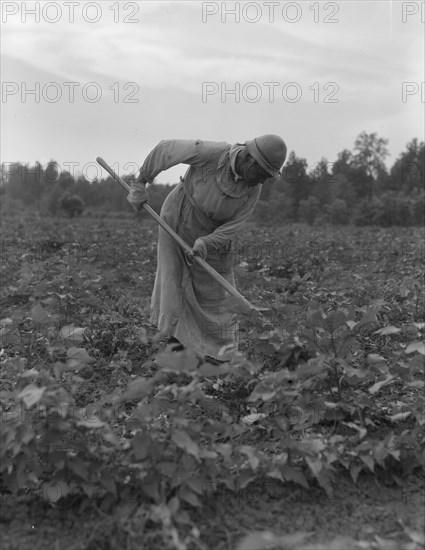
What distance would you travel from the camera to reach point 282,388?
2646 mm

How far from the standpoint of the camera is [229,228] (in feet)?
13.1

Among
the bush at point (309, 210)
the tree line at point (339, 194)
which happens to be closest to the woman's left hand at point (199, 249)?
the tree line at point (339, 194)

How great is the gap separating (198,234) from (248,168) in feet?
2.25

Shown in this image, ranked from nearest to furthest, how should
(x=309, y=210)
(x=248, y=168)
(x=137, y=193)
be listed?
(x=248, y=168) < (x=137, y=193) < (x=309, y=210)

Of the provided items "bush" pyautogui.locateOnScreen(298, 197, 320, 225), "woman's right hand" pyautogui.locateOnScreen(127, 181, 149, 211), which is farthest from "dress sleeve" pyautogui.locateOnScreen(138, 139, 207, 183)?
"bush" pyautogui.locateOnScreen(298, 197, 320, 225)

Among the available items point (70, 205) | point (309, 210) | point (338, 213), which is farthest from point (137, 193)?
point (70, 205)

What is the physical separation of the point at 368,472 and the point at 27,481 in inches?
56.8

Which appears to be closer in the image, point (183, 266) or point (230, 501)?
point (230, 501)

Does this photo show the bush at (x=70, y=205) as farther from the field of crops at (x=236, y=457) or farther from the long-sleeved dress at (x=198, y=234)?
the field of crops at (x=236, y=457)

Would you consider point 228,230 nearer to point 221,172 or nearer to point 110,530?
point 221,172

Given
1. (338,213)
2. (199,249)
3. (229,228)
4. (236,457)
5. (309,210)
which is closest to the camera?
(236,457)

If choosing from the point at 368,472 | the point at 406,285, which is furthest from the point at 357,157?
the point at 368,472

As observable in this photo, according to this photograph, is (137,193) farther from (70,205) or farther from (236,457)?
(70,205)

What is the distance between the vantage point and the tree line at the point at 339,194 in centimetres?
3659
